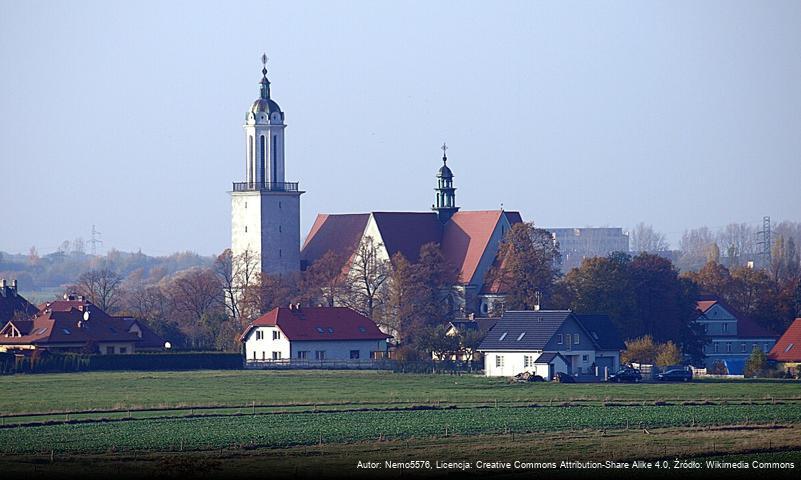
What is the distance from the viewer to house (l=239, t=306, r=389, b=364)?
83.2m

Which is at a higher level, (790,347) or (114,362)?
(790,347)

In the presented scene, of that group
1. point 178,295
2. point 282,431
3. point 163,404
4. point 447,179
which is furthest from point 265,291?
point 282,431

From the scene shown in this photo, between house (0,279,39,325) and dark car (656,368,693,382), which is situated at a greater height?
house (0,279,39,325)

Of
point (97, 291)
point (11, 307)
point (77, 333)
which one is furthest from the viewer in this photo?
point (97, 291)

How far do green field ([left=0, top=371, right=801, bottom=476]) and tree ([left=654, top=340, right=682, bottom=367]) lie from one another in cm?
962

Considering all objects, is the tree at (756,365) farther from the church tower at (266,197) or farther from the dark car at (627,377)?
the church tower at (266,197)

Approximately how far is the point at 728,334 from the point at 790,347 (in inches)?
519

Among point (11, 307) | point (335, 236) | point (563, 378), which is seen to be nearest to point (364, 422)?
point (563, 378)

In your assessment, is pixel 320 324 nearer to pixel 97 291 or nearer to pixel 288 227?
pixel 288 227

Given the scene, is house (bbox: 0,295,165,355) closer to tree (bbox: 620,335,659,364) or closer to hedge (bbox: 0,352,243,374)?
hedge (bbox: 0,352,243,374)

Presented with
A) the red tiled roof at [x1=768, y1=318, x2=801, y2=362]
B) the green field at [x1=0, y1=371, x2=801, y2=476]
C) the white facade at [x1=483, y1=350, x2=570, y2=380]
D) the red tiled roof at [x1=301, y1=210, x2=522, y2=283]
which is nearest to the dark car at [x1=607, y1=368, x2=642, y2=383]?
the white facade at [x1=483, y1=350, x2=570, y2=380]

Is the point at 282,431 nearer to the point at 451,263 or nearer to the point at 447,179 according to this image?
the point at 451,263

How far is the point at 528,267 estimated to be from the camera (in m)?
87.9

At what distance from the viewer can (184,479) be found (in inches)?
1328
